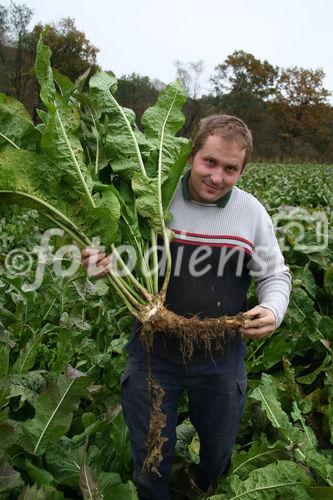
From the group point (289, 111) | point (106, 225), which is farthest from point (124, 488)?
point (289, 111)

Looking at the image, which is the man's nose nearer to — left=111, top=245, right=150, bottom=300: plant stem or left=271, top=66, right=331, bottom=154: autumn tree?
left=111, top=245, right=150, bottom=300: plant stem

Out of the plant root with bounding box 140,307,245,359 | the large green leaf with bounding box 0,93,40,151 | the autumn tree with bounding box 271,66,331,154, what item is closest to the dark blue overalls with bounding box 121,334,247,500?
the plant root with bounding box 140,307,245,359

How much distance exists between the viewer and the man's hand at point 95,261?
2041mm

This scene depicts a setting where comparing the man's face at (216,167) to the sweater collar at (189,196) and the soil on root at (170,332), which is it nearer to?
the sweater collar at (189,196)

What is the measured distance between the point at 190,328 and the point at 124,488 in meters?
0.73

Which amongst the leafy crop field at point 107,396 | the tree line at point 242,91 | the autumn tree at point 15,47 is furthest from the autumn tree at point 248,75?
the leafy crop field at point 107,396

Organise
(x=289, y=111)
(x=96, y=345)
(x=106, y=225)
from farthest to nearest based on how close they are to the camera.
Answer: (x=289, y=111) < (x=96, y=345) < (x=106, y=225)

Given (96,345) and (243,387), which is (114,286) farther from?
(96,345)

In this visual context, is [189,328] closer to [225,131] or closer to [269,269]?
[269,269]

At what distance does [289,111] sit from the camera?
6644 cm

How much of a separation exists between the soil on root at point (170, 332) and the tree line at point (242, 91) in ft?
127

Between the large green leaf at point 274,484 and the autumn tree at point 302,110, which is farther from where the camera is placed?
the autumn tree at point 302,110

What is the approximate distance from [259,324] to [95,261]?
0.73 m

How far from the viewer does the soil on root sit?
2.09 m
